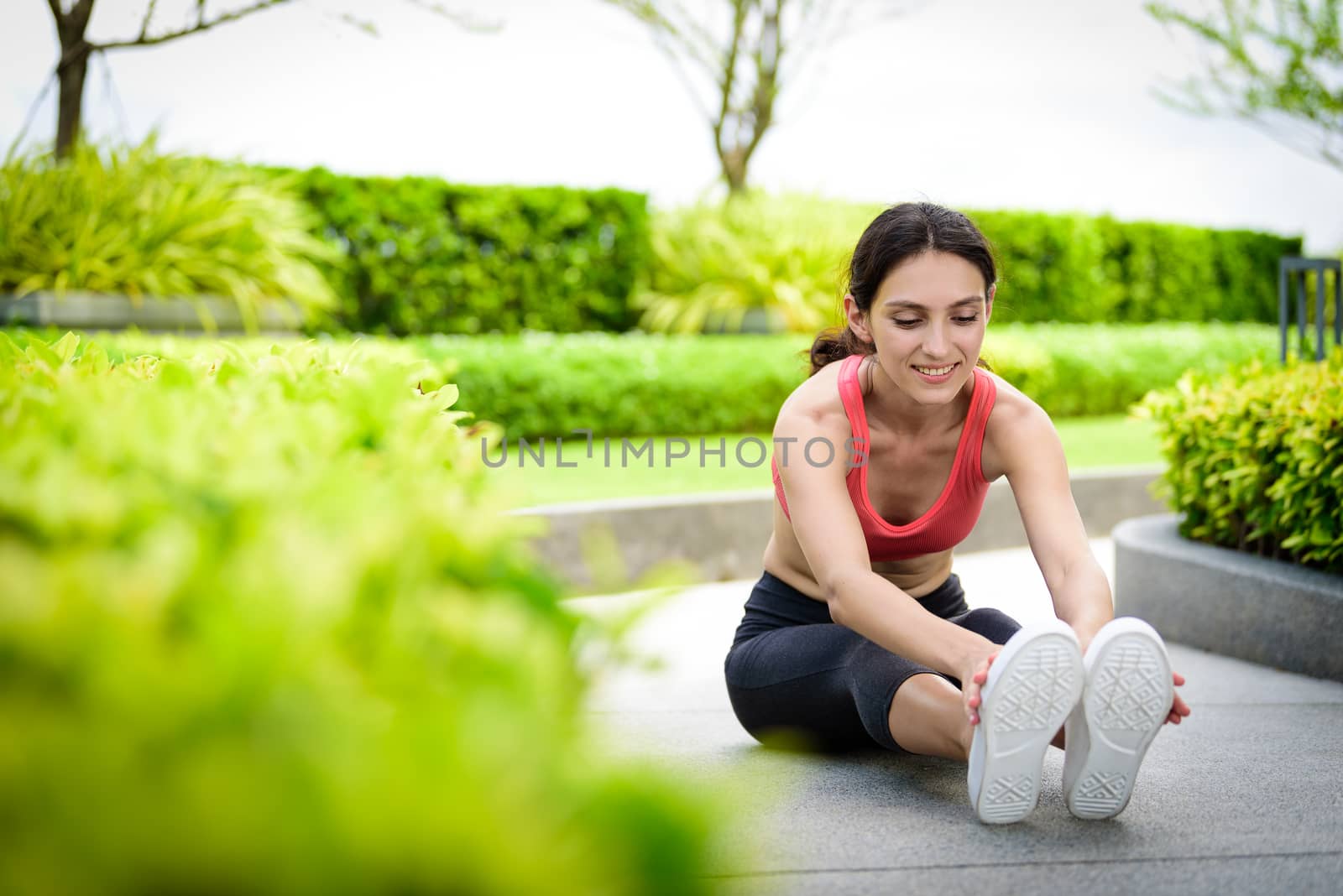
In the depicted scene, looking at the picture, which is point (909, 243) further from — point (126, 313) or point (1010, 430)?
point (126, 313)

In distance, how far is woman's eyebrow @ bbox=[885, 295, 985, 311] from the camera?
244cm

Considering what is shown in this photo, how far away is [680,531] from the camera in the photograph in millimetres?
5289

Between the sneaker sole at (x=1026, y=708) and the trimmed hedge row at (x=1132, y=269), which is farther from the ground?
the trimmed hedge row at (x=1132, y=269)

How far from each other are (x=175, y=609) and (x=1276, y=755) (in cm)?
266

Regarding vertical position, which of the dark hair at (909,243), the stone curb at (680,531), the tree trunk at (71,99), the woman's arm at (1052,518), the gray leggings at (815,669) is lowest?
the stone curb at (680,531)

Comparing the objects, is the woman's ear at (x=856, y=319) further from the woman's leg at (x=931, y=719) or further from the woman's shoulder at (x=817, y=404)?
the woman's leg at (x=931, y=719)

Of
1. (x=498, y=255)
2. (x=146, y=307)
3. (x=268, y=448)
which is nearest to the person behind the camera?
(x=268, y=448)

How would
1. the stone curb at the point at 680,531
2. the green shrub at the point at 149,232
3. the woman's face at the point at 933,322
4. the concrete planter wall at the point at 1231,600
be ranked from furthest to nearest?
the green shrub at the point at 149,232, the stone curb at the point at 680,531, the concrete planter wall at the point at 1231,600, the woman's face at the point at 933,322

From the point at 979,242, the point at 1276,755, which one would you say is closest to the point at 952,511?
the point at 979,242

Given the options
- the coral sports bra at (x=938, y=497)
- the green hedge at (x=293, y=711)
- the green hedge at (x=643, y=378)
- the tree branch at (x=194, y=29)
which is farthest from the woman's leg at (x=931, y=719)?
the tree branch at (x=194, y=29)

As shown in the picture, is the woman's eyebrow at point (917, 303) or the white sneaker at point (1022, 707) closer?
the white sneaker at point (1022, 707)

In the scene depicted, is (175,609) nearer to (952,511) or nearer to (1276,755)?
(952,511)

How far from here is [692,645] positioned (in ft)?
13.6

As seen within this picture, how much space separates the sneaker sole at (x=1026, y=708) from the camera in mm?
1873
